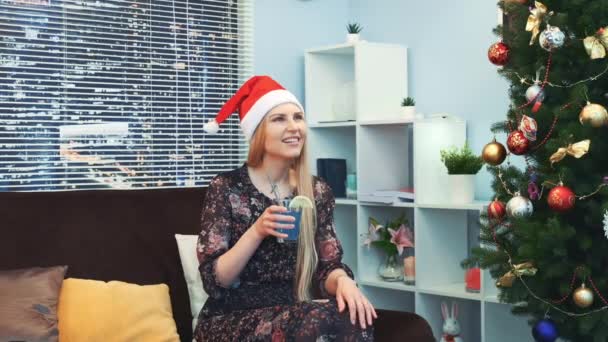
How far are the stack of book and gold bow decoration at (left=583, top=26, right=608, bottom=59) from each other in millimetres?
1460

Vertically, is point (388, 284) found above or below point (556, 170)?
below

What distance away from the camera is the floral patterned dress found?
8.27 feet

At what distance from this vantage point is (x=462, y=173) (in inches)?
141

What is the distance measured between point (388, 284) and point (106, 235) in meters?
1.53

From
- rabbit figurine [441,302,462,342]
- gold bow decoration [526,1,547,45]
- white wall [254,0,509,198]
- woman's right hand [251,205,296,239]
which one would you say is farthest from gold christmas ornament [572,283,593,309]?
white wall [254,0,509,198]

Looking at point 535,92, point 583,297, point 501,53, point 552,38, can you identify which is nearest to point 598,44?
point 552,38

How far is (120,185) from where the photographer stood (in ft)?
12.7

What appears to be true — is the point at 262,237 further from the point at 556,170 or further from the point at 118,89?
the point at 118,89

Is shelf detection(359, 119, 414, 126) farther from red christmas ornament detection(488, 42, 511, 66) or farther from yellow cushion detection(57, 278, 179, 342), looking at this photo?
yellow cushion detection(57, 278, 179, 342)

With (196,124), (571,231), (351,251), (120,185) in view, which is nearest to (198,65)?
(196,124)

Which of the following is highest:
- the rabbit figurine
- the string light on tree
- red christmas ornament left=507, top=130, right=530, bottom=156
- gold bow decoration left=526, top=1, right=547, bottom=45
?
gold bow decoration left=526, top=1, right=547, bottom=45

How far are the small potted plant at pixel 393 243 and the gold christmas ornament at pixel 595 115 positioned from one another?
152cm

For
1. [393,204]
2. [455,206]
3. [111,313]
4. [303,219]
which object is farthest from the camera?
[393,204]

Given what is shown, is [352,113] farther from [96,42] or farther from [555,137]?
[555,137]
